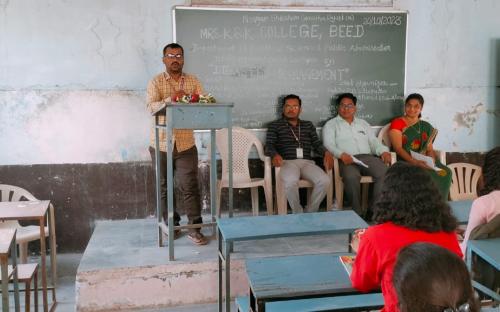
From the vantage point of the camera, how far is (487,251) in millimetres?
2242

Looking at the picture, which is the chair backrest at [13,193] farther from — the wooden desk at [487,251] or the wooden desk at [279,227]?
the wooden desk at [487,251]

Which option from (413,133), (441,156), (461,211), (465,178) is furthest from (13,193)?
(465,178)

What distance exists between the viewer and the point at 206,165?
5.01 meters

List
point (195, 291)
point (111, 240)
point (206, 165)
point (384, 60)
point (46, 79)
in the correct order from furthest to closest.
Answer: point (384, 60) → point (206, 165) → point (46, 79) → point (111, 240) → point (195, 291)

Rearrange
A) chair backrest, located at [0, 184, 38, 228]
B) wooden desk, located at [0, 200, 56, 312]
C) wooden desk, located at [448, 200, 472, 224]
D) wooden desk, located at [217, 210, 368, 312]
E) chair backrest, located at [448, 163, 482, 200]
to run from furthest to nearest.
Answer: chair backrest, located at [448, 163, 482, 200] < chair backrest, located at [0, 184, 38, 228] < wooden desk, located at [0, 200, 56, 312] < wooden desk, located at [448, 200, 472, 224] < wooden desk, located at [217, 210, 368, 312]

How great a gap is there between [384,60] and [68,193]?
3341mm

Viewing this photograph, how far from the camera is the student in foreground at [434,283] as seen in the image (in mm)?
1177

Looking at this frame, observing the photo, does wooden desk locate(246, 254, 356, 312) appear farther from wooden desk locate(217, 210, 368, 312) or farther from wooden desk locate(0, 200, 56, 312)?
wooden desk locate(0, 200, 56, 312)

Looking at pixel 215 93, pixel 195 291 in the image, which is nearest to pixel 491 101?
pixel 215 93

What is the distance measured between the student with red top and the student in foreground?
601mm

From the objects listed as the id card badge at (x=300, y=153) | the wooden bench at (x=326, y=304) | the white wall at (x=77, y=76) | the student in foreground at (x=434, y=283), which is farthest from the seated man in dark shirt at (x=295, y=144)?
the student in foreground at (x=434, y=283)

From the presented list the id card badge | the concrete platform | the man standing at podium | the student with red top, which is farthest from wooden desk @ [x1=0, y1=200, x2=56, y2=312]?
the id card badge

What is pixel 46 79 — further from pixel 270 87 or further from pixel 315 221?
pixel 315 221

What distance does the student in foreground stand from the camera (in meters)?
1.18
